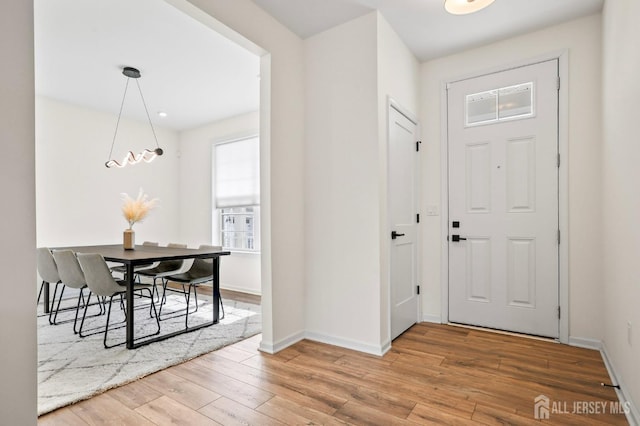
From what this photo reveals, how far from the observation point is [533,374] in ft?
7.72

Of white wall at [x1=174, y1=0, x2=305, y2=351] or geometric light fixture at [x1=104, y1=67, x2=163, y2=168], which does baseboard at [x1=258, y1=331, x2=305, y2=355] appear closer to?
white wall at [x1=174, y1=0, x2=305, y2=351]

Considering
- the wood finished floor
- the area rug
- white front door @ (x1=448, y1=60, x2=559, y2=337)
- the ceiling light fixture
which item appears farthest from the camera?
white front door @ (x1=448, y1=60, x2=559, y2=337)

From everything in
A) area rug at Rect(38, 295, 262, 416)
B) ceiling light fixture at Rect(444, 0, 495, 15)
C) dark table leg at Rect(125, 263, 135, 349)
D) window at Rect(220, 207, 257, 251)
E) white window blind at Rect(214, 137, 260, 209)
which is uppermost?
ceiling light fixture at Rect(444, 0, 495, 15)

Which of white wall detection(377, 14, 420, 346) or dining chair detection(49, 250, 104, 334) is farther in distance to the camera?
dining chair detection(49, 250, 104, 334)

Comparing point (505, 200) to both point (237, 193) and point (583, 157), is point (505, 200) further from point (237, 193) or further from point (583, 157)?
point (237, 193)

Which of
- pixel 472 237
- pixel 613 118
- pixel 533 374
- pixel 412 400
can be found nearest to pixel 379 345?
pixel 412 400

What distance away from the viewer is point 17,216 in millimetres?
1414

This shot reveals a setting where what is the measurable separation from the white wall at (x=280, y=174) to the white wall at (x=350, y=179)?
0.11 meters

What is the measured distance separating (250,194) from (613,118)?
4.33 metres

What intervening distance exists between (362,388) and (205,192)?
459cm

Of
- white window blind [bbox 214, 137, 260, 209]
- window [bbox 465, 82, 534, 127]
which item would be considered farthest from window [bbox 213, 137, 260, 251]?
window [bbox 465, 82, 534, 127]

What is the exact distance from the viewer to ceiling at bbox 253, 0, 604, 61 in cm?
268

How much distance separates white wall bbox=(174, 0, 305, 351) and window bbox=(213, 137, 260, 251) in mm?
2260

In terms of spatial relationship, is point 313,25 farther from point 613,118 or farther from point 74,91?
point 74,91
